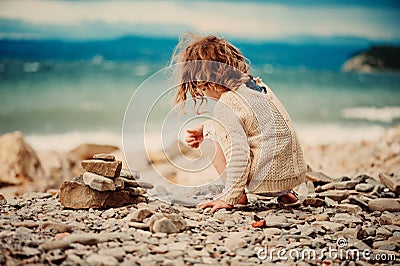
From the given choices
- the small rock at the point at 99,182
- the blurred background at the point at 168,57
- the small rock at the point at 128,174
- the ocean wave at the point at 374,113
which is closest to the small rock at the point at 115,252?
the small rock at the point at 99,182

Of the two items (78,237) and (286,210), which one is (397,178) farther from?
(78,237)

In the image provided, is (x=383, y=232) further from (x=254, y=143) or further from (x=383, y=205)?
(x=254, y=143)

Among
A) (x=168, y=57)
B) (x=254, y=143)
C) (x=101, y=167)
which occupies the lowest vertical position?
(x=101, y=167)

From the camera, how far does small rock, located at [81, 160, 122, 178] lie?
2283mm

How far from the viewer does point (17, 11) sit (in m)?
8.35

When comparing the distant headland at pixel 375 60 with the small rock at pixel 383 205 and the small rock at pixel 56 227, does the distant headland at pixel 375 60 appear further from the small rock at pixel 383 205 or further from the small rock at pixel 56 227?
the small rock at pixel 56 227

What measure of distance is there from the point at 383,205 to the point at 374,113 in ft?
22.4

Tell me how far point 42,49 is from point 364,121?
591 centimetres

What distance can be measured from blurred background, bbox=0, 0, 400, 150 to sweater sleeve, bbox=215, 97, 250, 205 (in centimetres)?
468

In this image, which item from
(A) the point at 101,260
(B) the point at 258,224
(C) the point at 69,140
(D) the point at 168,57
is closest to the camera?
(A) the point at 101,260

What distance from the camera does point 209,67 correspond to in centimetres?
236

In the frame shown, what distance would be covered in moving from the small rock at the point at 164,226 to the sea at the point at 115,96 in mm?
4147

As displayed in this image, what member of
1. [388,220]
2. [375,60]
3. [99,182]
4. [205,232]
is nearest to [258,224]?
[205,232]

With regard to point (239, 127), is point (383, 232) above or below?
below
